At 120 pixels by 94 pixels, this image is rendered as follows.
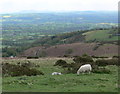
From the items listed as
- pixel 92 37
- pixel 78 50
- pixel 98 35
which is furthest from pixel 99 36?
pixel 78 50

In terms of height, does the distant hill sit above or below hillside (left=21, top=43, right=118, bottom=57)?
above

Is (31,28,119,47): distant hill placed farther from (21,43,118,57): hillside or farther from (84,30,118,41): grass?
(21,43,118,57): hillside

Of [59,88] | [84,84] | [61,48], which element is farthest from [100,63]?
[61,48]

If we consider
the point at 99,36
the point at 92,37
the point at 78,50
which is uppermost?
the point at 99,36

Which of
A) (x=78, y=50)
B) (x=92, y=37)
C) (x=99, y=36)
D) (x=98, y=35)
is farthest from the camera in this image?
(x=98, y=35)

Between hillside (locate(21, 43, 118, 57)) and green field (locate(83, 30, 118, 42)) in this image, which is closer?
hillside (locate(21, 43, 118, 57))

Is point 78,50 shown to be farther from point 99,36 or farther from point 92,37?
point 99,36

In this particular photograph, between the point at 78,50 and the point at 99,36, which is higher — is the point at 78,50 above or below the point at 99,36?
below

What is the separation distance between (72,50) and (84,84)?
223 ft

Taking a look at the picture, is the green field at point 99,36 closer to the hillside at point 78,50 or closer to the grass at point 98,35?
the grass at point 98,35

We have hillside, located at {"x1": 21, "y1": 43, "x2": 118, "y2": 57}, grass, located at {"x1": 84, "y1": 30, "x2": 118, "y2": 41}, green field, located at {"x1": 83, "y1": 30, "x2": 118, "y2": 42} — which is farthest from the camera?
grass, located at {"x1": 84, "y1": 30, "x2": 118, "y2": 41}

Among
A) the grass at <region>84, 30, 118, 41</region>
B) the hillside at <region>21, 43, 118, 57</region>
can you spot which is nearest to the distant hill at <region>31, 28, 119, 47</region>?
the grass at <region>84, 30, 118, 41</region>

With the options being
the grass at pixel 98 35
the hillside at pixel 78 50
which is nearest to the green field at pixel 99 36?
the grass at pixel 98 35

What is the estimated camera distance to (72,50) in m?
84.7
